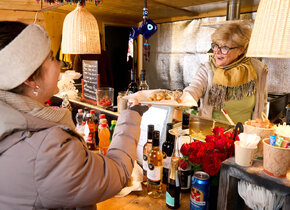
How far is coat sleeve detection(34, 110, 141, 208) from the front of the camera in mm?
668

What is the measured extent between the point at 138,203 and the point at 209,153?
417 millimetres

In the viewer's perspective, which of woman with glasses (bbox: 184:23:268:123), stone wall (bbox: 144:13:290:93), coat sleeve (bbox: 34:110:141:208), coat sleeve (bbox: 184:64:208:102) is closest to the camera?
coat sleeve (bbox: 34:110:141:208)

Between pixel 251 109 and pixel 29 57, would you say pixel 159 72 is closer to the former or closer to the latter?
pixel 251 109

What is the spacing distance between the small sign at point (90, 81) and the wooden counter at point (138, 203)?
1.29m

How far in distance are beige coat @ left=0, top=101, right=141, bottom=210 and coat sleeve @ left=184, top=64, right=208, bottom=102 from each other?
149cm

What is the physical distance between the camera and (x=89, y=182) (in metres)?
0.72

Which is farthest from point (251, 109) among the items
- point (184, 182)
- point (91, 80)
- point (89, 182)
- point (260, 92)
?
point (89, 182)

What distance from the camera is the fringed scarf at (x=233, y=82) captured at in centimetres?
203

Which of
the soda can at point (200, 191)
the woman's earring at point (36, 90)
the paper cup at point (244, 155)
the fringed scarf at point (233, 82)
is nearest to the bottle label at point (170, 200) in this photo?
the soda can at point (200, 191)

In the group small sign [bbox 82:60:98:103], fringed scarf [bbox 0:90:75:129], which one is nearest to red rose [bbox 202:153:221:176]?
fringed scarf [bbox 0:90:75:129]

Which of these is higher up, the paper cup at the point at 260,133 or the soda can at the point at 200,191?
the paper cup at the point at 260,133

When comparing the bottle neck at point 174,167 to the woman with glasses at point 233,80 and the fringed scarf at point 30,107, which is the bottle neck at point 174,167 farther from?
the woman with glasses at point 233,80

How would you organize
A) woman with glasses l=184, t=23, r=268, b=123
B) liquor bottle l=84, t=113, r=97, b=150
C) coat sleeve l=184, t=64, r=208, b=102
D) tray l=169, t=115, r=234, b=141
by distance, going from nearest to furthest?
tray l=169, t=115, r=234, b=141 → liquor bottle l=84, t=113, r=97, b=150 → woman with glasses l=184, t=23, r=268, b=123 → coat sleeve l=184, t=64, r=208, b=102

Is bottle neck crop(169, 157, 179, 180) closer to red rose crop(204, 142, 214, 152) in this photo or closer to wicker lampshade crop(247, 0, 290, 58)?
red rose crop(204, 142, 214, 152)
